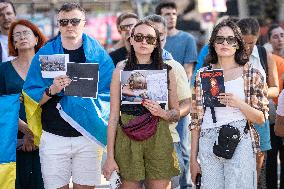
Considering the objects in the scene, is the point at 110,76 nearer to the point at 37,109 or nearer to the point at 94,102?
the point at 94,102

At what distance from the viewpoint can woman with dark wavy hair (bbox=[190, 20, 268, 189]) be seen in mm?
4320

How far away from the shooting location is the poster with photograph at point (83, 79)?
4746 mm

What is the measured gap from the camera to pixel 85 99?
490cm

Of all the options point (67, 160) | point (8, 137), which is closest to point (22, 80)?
point (8, 137)

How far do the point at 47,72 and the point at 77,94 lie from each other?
30 centimetres

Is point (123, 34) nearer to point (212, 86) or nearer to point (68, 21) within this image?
point (68, 21)

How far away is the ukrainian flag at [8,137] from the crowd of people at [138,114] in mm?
114

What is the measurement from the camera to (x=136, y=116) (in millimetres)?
4508

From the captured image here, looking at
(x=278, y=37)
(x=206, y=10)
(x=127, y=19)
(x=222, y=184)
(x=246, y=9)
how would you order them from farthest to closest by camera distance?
(x=246, y=9), (x=206, y=10), (x=278, y=37), (x=127, y=19), (x=222, y=184)

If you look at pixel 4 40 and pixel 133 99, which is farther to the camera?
pixel 4 40

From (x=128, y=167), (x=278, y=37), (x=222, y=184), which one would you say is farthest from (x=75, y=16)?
(x=278, y=37)

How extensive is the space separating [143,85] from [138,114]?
0.73 feet

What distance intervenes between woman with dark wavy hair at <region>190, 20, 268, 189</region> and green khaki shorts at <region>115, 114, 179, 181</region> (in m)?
0.21

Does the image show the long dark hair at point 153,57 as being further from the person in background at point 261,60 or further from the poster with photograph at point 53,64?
the person in background at point 261,60
